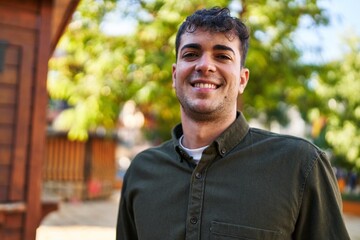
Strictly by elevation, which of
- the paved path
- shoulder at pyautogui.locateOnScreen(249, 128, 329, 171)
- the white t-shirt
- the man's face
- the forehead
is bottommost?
the paved path

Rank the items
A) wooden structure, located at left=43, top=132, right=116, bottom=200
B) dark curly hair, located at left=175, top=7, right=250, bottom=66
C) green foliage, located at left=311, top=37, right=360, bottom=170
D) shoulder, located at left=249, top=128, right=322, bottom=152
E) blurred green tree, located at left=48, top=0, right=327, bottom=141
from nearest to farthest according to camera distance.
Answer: shoulder, located at left=249, top=128, right=322, bottom=152
dark curly hair, located at left=175, top=7, right=250, bottom=66
blurred green tree, located at left=48, top=0, right=327, bottom=141
wooden structure, located at left=43, top=132, right=116, bottom=200
green foliage, located at left=311, top=37, right=360, bottom=170

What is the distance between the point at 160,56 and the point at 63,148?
911 cm

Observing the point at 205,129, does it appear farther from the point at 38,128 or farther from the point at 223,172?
the point at 38,128

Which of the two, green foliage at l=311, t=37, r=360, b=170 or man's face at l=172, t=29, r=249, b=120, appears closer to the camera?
man's face at l=172, t=29, r=249, b=120

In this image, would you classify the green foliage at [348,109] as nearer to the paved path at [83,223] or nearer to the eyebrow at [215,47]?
the paved path at [83,223]

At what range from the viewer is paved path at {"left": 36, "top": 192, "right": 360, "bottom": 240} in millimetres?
9656

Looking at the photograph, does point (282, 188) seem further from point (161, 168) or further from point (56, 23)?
point (56, 23)

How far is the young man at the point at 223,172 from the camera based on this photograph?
1.71 m

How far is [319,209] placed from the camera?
1688 mm

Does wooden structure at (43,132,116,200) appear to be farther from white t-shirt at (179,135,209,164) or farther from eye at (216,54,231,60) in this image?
eye at (216,54,231,60)

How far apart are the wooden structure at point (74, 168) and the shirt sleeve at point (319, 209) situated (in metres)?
14.5

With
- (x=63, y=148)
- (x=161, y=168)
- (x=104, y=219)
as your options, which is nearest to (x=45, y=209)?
(x=161, y=168)

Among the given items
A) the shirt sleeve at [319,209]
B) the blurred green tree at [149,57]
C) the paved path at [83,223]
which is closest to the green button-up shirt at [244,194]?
the shirt sleeve at [319,209]

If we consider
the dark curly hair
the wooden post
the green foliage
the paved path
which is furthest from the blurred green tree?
the green foliage
